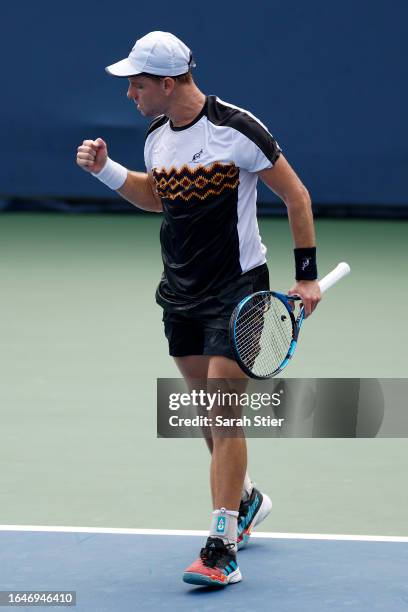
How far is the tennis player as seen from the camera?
4312 mm

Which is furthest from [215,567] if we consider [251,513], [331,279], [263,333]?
[331,279]

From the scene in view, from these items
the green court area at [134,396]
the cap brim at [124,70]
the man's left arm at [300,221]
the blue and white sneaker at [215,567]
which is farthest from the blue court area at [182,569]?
the cap brim at [124,70]

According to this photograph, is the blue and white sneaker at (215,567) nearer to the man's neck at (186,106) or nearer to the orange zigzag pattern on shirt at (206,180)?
the orange zigzag pattern on shirt at (206,180)

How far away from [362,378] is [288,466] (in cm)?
152

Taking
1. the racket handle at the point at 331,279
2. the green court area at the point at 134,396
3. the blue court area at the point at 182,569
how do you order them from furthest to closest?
1. the green court area at the point at 134,396
2. the racket handle at the point at 331,279
3. the blue court area at the point at 182,569

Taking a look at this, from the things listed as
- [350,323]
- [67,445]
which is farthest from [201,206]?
[350,323]

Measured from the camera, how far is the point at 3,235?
12.5 meters

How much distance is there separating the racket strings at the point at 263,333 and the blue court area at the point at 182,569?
0.62 meters

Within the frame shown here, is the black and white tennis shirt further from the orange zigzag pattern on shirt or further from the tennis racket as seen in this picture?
the tennis racket

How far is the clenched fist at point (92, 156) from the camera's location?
4629mm

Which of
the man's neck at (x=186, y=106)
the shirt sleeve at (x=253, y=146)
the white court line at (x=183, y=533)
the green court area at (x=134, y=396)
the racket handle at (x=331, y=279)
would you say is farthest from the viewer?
the green court area at (x=134, y=396)

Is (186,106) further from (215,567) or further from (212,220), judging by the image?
(215,567)

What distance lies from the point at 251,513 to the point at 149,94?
4.62ft

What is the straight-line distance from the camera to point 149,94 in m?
4.36
